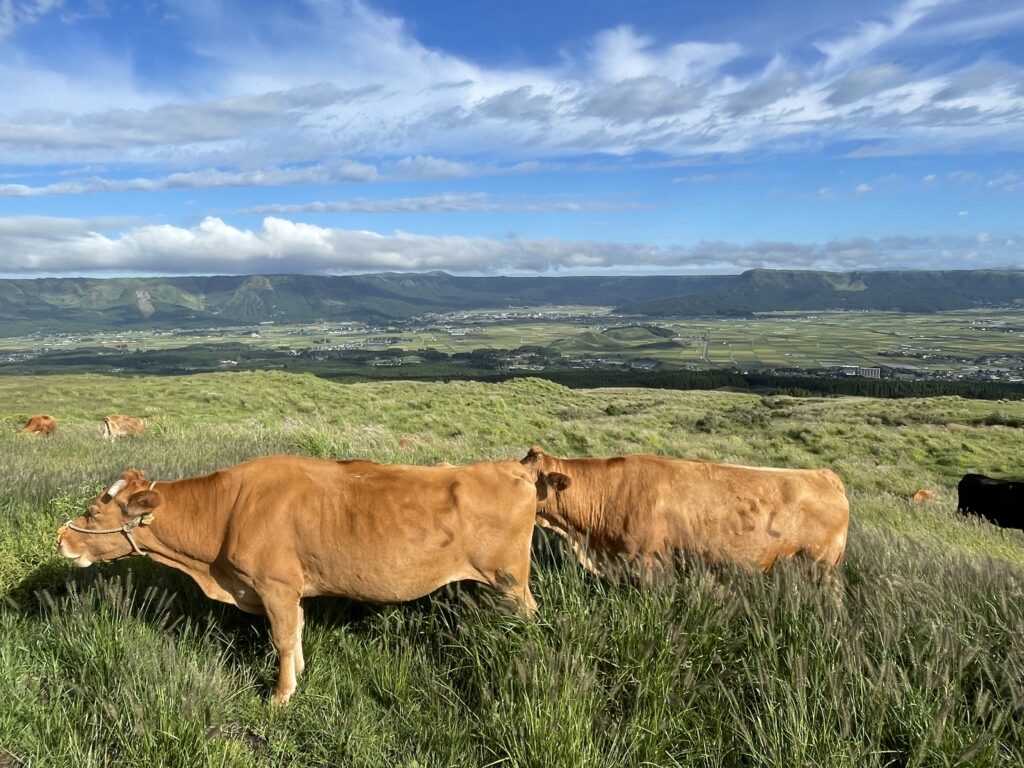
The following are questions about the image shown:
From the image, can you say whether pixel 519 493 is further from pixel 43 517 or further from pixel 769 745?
pixel 43 517

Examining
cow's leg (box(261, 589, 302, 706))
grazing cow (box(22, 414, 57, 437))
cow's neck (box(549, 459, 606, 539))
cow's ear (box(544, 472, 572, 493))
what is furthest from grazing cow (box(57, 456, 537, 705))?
grazing cow (box(22, 414, 57, 437))

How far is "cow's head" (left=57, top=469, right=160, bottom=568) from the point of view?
15.3 ft

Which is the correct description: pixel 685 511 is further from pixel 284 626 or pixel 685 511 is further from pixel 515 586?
pixel 284 626

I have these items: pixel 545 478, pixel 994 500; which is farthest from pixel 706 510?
pixel 994 500

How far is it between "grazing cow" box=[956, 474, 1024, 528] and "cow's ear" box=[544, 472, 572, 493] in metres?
12.4

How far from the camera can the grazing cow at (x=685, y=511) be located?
18.6 feet

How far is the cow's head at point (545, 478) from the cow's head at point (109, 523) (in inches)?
118

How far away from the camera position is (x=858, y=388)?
86.8 m

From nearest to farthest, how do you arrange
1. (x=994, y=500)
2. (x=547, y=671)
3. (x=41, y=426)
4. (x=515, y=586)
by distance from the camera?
(x=547, y=671) → (x=515, y=586) → (x=994, y=500) → (x=41, y=426)

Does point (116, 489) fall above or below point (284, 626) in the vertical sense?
above

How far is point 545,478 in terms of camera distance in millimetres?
5930

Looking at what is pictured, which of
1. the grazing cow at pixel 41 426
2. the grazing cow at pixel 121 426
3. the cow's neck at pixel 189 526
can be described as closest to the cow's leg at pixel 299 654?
the cow's neck at pixel 189 526

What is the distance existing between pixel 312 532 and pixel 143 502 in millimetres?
1260

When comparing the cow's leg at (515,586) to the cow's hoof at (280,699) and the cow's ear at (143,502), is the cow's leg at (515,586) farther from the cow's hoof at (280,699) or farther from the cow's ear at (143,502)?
the cow's ear at (143,502)
